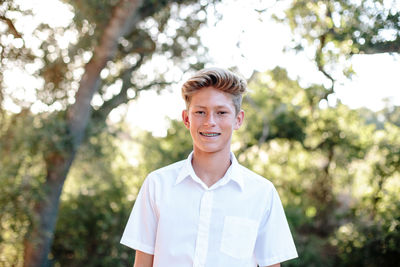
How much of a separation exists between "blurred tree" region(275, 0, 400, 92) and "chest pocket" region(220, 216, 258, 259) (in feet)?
7.41

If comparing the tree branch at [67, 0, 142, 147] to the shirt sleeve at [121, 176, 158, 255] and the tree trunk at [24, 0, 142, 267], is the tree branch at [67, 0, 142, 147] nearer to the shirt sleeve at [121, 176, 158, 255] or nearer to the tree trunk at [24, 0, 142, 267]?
the tree trunk at [24, 0, 142, 267]

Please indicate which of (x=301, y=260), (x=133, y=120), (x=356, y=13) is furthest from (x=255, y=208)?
(x=133, y=120)

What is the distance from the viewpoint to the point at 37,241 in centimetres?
639

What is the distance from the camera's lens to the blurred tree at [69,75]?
19.7ft

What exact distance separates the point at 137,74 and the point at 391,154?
4497mm

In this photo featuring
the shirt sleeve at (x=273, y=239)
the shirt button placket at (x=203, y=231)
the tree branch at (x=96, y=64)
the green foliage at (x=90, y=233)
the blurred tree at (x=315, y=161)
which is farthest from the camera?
the green foliage at (x=90, y=233)

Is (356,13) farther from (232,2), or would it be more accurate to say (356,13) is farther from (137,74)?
(137,74)

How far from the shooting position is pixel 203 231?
1.92 meters

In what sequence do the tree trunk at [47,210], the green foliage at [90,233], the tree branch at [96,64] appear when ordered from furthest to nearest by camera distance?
1. the green foliage at [90,233]
2. the tree trunk at [47,210]
3. the tree branch at [96,64]

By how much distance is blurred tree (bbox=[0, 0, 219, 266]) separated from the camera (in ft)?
19.7

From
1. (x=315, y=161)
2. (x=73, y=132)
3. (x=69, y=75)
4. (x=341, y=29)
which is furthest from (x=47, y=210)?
(x=315, y=161)

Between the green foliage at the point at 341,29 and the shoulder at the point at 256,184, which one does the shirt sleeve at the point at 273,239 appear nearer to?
the shoulder at the point at 256,184

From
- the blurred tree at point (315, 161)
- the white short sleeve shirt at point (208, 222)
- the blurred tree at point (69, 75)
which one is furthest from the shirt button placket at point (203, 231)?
the blurred tree at point (315, 161)

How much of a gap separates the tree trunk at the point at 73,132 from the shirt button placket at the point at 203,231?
4.82 meters
